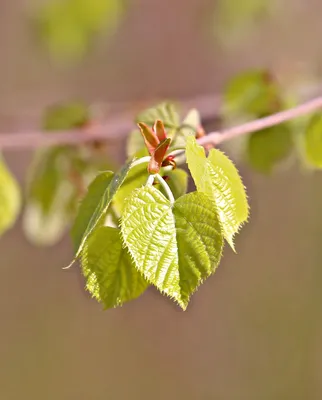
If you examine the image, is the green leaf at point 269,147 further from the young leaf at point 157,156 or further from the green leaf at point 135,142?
the young leaf at point 157,156

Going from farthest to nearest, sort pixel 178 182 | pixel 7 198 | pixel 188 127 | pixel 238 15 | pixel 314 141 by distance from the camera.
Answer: pixel 238 15, pixel 7 198, pixel 314 141, pixel 188 127, pixel 178 182

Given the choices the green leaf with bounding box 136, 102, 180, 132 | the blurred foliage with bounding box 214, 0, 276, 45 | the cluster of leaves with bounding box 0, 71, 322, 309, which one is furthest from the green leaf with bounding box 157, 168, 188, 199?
the blurred foliage with bounding box 214, 0, 276, 45

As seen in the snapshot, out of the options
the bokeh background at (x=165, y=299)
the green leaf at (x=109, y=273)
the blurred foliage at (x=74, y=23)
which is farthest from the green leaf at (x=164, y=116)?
the bokeh background at (x=165, y=299)

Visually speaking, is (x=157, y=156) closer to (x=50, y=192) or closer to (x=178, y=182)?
(x=178, y=182)

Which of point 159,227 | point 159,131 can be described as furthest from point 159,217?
point 159,131

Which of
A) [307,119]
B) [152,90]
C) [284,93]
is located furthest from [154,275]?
[152,90]

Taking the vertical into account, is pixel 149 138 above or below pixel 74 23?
below
